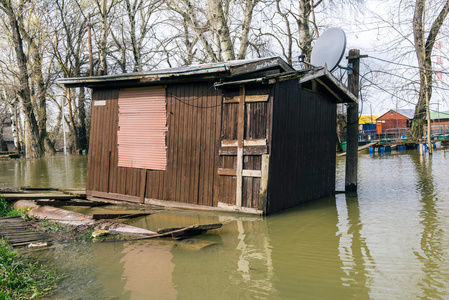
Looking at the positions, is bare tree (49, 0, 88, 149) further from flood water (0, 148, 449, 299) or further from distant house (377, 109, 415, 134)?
distant house (377, 109, 415, 134)

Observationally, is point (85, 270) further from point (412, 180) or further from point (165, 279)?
point (412, 180)

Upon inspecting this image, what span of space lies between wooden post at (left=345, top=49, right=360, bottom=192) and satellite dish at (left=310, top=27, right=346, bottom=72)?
3.55 ft

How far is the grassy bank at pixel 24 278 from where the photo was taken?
427 centimetres

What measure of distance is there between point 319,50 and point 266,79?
12.1ft

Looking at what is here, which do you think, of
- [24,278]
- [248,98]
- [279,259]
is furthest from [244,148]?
[24,278]

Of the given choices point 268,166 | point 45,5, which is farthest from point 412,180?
point 45,5

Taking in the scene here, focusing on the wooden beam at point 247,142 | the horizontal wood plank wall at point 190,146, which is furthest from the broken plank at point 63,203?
the wooden beam at point 247,142

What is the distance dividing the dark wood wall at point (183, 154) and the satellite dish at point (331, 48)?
3.54m

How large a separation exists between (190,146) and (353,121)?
5.19 metres

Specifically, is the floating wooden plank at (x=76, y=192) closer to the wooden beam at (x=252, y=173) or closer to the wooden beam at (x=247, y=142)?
the wooden beam at (x=247, y=142)

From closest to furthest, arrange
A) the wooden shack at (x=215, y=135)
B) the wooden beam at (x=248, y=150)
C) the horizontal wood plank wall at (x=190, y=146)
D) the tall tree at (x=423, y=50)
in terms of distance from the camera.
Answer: the wooden beam at (x=248, y=150) < the wooden shack at (x=215, y=135) < the horizontal wood plank wall at (x=190, y=146) < the tall tree at (x=423, y=50)

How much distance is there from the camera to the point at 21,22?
28.0 meters

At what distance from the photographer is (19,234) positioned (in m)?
6.88

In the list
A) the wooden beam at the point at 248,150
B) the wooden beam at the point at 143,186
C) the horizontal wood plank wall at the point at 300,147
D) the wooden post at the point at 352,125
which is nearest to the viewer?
the wooden beam at the point at 248,150
